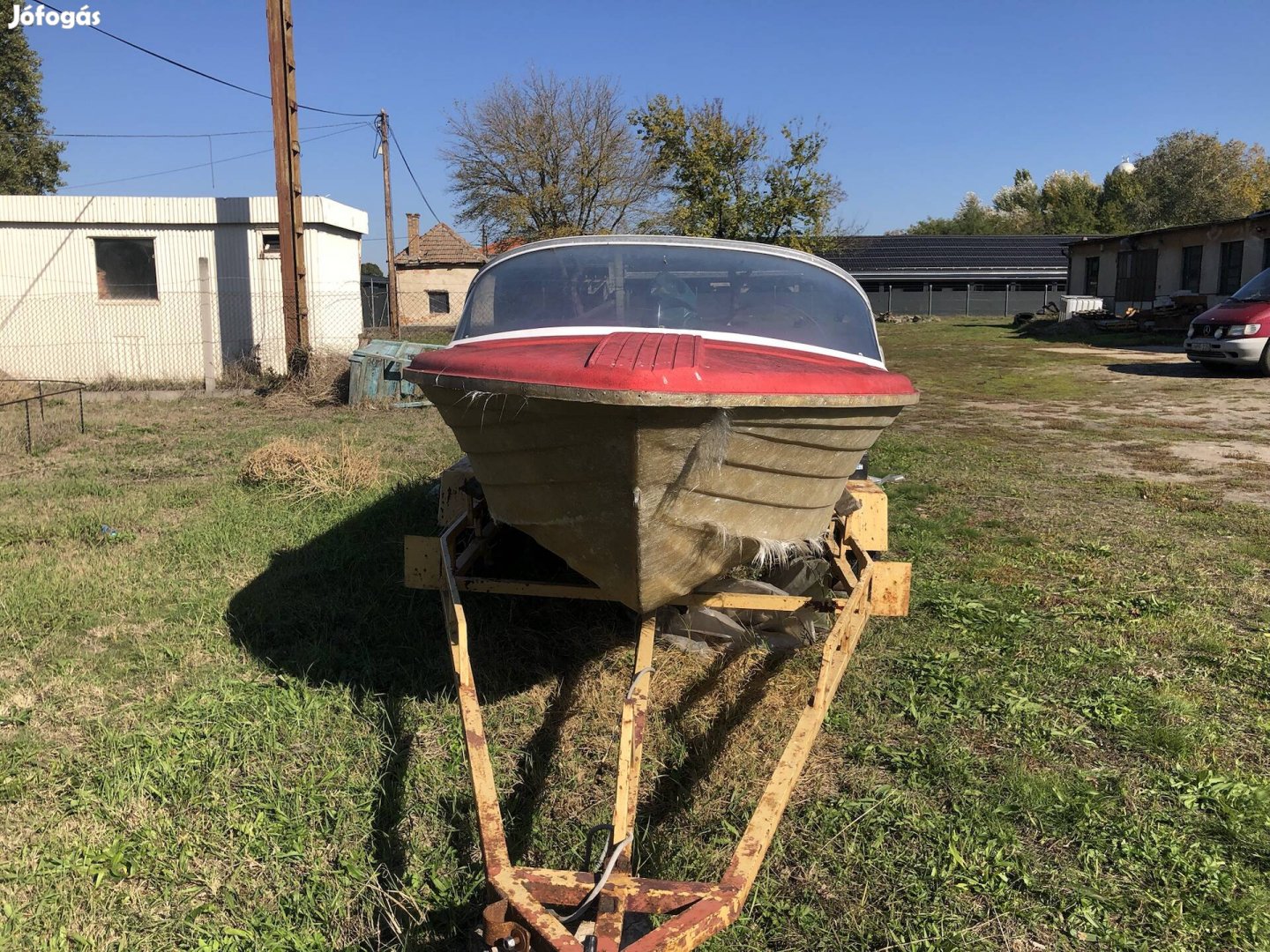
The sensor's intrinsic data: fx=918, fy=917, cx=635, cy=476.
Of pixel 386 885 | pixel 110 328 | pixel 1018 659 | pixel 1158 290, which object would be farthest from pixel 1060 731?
pixel 1158 290

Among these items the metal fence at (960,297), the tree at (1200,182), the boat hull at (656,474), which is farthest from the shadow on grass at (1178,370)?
the tree at (1200,182)

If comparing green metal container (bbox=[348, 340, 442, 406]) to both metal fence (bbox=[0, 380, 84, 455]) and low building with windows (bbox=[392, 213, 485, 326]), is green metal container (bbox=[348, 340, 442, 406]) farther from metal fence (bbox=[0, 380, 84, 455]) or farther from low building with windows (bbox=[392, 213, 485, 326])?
low building with windows (bbox=[392, 213, 485, 326])

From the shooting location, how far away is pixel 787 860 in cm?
307

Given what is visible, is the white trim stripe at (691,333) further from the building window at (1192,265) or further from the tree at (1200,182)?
the tree at (1200,182)

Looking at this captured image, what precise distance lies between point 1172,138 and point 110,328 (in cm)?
6398

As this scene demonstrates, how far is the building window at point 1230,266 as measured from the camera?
75.7 feet

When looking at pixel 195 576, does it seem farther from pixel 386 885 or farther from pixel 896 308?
pixel 896 308

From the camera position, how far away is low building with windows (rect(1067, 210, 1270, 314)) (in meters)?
22.5

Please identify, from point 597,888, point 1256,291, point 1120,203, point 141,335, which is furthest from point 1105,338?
point 1120,203

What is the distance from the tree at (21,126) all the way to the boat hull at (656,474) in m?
38.8

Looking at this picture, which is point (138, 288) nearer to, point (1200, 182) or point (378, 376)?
point (378, 376)

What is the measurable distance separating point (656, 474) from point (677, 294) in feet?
4.58

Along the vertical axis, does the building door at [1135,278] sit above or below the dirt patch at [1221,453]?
above

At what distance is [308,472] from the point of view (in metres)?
7.47
